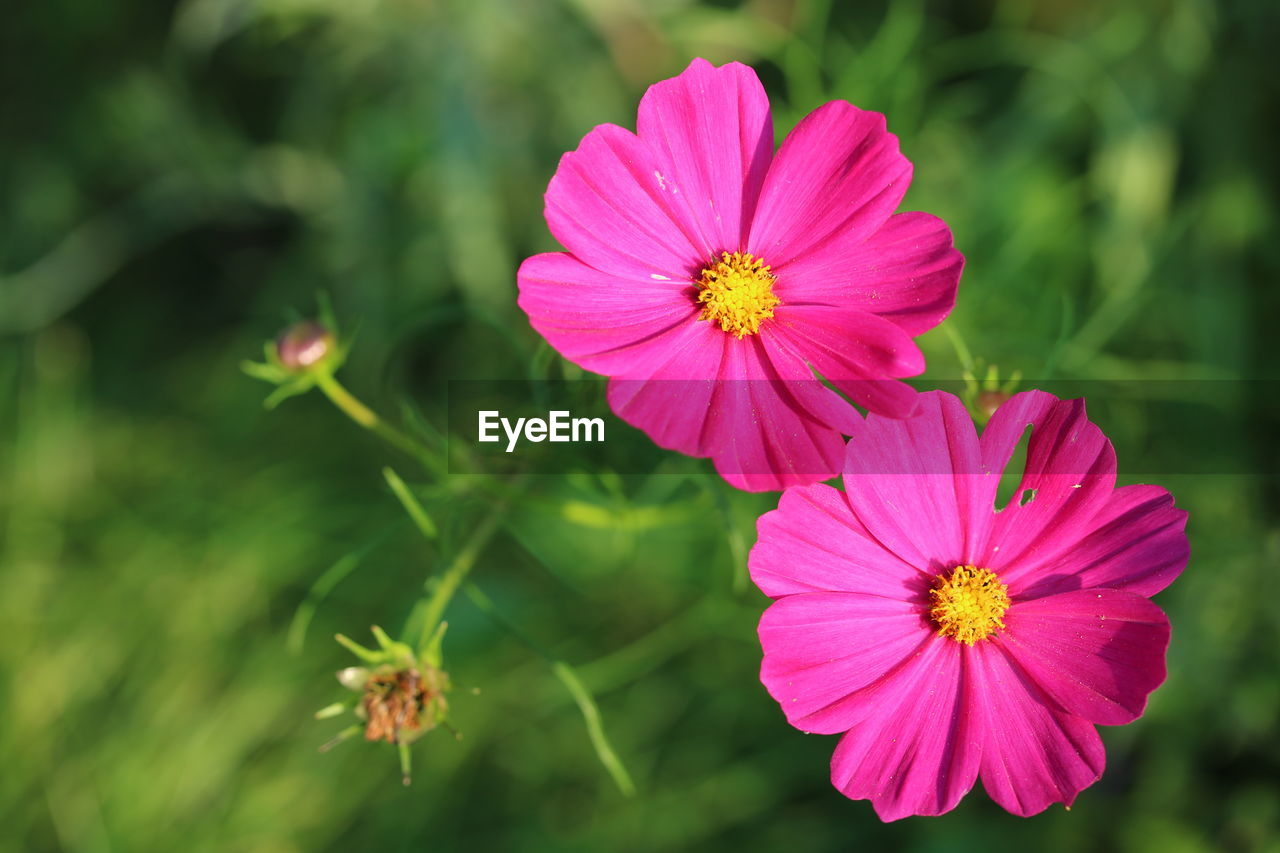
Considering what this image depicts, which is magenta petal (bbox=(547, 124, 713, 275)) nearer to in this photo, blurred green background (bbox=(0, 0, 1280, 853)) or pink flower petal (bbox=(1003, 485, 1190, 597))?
pink flower petal (bbox=(1003, 485, 1190, 597))

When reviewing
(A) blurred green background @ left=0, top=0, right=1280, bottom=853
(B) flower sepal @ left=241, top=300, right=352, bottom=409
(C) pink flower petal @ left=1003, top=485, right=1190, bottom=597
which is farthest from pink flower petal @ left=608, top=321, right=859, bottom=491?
(A) blurred green background @ left=0, top=0, right=1280, bottom=853

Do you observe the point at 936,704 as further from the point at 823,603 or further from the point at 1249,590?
the point at 1249,590

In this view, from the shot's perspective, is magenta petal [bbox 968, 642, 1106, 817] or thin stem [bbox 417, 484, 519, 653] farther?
thin stem [bbox 417, 484, 519, 653]

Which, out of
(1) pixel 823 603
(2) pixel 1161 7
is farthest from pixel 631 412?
(2) pixel 1161 7

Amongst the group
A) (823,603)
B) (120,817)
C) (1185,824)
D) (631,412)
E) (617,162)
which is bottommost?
(1185,824)

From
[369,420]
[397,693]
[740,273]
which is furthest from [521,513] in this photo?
[740,273]

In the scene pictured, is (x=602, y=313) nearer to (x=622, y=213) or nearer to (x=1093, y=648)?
(x=622, y=213)
